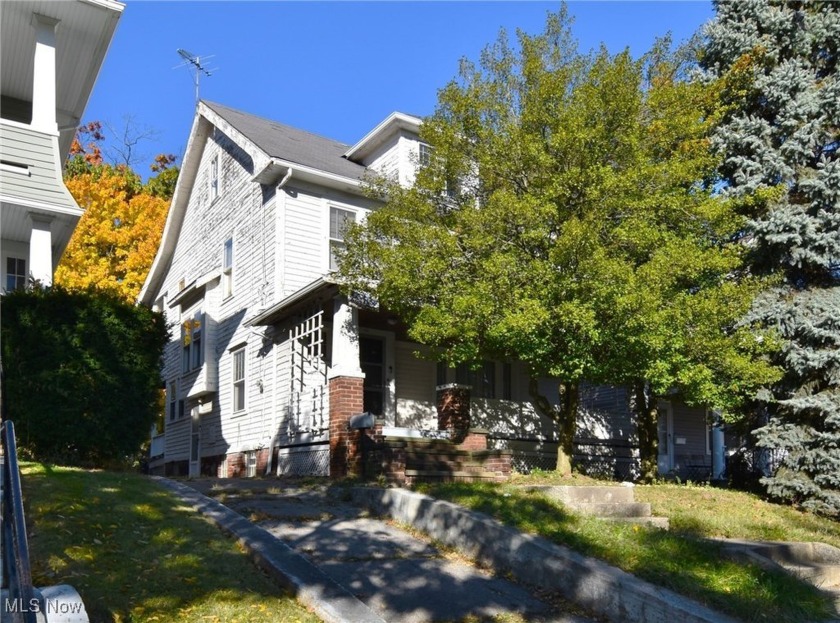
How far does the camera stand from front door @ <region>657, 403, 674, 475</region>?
77.0 ft

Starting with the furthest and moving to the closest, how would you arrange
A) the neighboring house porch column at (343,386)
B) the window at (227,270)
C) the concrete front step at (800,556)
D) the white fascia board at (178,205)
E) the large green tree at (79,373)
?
the white fascia board at (178,205), the window at (227,270), the neighboring house porch column at (343,386), the large green tree at (79,373), the concrete front step at (800,556)

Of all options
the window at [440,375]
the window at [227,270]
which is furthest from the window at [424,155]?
the window at [227,270]

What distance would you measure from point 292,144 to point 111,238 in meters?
13.0

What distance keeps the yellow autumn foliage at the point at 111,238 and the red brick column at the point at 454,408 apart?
57.3ft

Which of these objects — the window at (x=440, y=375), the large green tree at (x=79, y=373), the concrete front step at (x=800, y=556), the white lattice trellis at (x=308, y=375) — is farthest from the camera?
the window at (x=440, y=375)

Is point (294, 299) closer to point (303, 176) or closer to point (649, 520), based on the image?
point (303, 176)

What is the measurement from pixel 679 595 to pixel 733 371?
721 cm

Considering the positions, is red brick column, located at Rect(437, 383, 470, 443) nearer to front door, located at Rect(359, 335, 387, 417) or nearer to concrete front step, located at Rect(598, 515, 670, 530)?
front door, located at Rect(359, 335, 387, 417)

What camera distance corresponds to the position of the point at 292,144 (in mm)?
19547

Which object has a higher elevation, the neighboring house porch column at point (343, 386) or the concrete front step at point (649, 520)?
the neighboring house porch column at point (343, 386)

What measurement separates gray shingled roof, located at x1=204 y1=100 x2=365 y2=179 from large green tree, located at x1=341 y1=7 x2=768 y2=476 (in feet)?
14.2

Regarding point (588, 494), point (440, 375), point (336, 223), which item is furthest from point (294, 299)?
point (588, 494)

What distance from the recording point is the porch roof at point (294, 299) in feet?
46.1

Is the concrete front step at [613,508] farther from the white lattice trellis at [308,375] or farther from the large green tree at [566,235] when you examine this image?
the white lattice trellis at [308,375]
